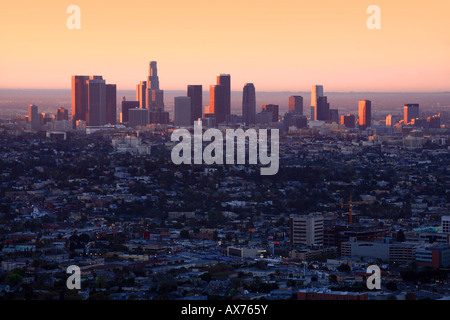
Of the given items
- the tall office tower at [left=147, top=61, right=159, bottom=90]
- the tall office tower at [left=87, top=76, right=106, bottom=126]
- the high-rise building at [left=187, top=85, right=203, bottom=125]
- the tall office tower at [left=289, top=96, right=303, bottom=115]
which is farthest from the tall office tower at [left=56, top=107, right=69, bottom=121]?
the tall office tower at [left=289, top=96, right=303, bottom=115]

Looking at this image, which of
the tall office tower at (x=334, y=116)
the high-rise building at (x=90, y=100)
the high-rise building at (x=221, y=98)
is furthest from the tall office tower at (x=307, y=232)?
the tall office tower at (x=334, y=116)

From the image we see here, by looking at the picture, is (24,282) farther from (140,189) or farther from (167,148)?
(167,148)

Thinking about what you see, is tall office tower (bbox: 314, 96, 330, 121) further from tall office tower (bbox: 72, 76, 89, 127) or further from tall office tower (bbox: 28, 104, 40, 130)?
tall office tower (bbox: 28, 104, 40, 130)

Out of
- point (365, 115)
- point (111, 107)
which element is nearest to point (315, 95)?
point (365, 115)

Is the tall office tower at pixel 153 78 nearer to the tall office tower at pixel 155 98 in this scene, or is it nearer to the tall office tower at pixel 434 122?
the tall office tower at pixel 155 98

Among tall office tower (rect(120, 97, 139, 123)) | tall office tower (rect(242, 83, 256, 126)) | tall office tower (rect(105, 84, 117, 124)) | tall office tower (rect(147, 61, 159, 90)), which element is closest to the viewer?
tall office tower (rect(105, 84, 117, 124))
